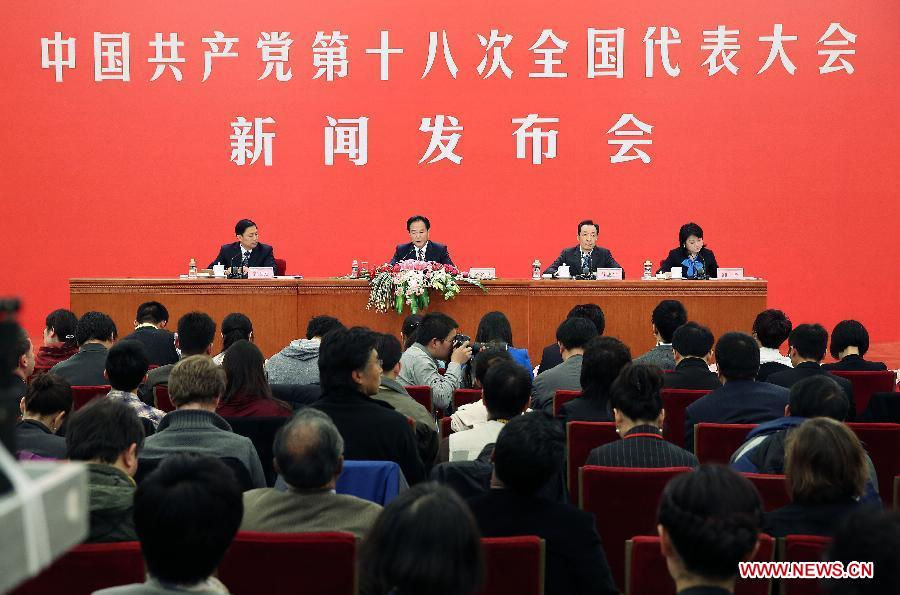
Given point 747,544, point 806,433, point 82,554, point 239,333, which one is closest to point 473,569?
point 747,544

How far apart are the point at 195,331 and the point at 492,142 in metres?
4.70

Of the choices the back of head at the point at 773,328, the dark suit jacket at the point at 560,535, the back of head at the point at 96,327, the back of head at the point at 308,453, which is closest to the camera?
the dark suit jacket at the point at 560,535

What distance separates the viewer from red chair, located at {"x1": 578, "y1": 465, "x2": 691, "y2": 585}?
8.31 ft

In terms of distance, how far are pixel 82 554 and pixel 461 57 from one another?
286 inches

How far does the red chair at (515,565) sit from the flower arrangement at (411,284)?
481 cm

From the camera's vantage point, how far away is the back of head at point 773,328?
191 inches

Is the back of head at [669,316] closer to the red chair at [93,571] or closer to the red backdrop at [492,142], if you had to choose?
the red chair at [93,571]

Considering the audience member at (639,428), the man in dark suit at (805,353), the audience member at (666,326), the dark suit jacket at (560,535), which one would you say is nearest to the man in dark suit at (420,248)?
the audience member at (666,326)

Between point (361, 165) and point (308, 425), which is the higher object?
point (361, 165)

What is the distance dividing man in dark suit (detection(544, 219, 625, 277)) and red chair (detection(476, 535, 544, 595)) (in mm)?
5688

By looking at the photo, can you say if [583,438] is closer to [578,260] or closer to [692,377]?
[692,377]

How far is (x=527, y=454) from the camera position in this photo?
215 centimetres

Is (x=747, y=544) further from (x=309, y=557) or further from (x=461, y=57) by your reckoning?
(x=461, y=57)

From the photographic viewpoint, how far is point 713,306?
6957mm
